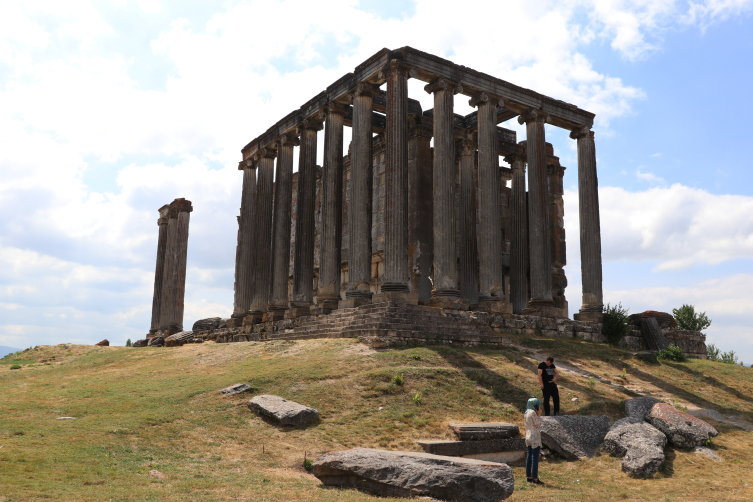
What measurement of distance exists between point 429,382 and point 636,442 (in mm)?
5116

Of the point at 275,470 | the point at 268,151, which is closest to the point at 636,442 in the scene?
the point at 275,470

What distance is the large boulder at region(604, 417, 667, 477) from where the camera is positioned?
12344 mm

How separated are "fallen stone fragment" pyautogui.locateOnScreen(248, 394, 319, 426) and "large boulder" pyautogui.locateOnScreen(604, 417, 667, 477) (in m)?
6.81

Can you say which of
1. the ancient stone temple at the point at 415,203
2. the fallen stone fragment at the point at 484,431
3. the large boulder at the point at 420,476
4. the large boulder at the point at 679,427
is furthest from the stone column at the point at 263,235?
the large boulder at the point at 420,476

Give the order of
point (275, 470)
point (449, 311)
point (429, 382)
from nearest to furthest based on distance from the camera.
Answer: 1. point (275, 470)
2. point (429, 382)
3. point (449, 311)

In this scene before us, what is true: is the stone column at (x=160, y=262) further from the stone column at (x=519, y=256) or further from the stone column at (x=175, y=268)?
the stone column at (x=519, y=256)

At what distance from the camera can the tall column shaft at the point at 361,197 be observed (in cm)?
2419

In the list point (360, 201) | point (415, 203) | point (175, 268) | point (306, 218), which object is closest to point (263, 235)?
point (306, 218)

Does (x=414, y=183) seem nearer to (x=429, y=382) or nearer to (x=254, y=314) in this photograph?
(x=254, y=314)

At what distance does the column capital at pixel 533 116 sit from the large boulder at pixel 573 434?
1867cm

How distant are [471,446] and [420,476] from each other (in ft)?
10.6

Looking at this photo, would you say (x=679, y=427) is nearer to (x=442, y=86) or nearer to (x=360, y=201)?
(x=360, y=201)

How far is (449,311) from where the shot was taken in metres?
22.9

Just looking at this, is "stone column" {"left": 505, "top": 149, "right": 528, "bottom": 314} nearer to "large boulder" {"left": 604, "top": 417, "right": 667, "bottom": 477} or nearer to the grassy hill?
the grassy hill
